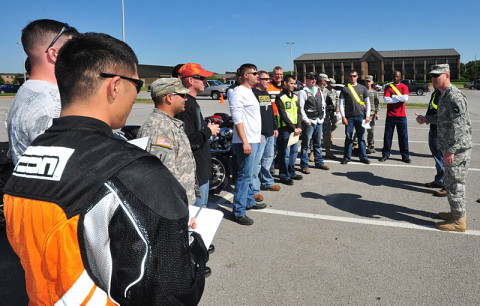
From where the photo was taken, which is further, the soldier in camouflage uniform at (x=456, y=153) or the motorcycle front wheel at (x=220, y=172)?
the motorcycle front wheel at (x=220, y=172)

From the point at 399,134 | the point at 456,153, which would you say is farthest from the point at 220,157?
the point at 399,134

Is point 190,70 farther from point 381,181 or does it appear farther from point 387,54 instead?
point 387,54

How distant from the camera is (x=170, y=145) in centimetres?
273

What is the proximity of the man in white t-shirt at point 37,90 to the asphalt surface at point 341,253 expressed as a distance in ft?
6.09

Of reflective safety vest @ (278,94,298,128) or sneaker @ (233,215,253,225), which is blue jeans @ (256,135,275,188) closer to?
reflective safety vest @ (278,94,298,128)

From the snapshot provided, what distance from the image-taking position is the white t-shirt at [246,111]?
4633 millimetres

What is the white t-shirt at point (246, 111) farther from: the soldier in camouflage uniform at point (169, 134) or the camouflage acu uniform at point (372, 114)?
the camouflage acu uniform at point (372, 114)

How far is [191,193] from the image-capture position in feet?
9.95

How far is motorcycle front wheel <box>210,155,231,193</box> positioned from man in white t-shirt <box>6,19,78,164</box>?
397 centimetres

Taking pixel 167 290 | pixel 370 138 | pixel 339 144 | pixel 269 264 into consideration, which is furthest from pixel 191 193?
pixel 339 144

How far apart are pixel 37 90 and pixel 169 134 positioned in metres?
0.97

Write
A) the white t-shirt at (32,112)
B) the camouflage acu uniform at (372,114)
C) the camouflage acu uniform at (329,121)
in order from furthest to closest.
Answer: the camouflage acu uniform at (372,114)
the camouflage acu uniform at (329,121)
the white t-shirt at (32,112)

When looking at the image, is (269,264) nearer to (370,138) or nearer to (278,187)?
(278,187)

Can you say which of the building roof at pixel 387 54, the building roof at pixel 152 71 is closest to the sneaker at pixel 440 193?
the building roof at pixel 152 71
